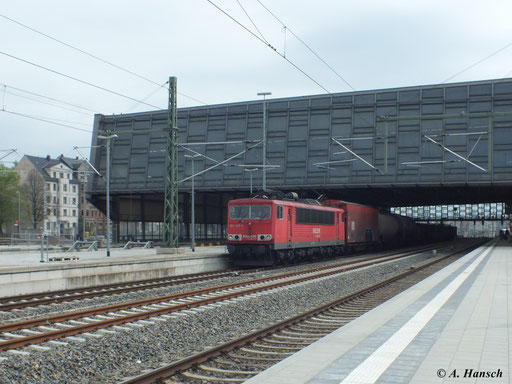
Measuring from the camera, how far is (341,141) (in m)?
49.4

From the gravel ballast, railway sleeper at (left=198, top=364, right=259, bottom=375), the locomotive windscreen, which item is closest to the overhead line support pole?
the locomotive windscreen

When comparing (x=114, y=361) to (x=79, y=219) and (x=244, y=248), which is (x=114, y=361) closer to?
(x=244, y=248)

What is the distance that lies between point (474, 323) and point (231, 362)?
14.1 feet

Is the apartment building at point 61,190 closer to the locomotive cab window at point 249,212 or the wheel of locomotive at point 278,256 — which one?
the locomotive cab window at point 249,212

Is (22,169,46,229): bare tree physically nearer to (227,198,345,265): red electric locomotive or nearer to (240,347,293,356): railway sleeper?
(227,198,345,265): red electric locomotive

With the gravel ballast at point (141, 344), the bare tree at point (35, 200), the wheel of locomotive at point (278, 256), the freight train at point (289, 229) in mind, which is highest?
the bare tree at point (35, 200)

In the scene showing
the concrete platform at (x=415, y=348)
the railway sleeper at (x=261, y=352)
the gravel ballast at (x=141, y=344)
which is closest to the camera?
the concrete platform at (x=415, y=348)

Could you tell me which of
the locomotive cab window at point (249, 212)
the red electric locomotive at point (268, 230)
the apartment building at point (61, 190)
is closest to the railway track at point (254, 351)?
the red electric locomotive at point (268, 230)

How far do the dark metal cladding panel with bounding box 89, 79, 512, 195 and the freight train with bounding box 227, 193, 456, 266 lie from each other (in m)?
7.06

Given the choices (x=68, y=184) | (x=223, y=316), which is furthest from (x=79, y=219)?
(x=223, y=316)

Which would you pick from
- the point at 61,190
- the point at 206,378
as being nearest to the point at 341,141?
the point at 206,378

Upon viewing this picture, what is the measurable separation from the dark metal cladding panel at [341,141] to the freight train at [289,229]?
23.2 ft

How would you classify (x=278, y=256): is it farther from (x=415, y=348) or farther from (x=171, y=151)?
(x=415, y=348)

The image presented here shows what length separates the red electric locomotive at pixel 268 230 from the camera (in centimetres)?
2619
